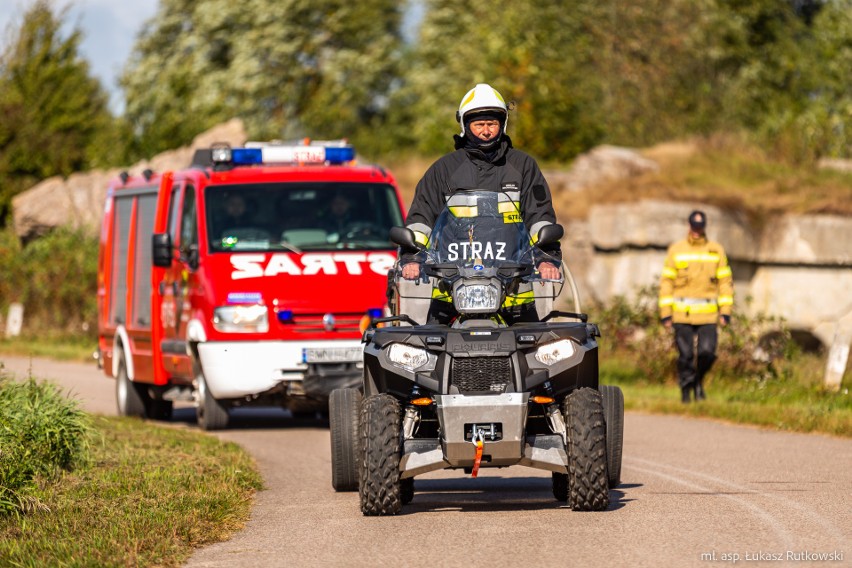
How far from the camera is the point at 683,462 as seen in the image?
11945 millimetres

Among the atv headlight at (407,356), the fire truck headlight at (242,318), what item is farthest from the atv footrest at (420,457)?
the fire truck headlight at (242,318)

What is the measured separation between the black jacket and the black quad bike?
218 millimetres

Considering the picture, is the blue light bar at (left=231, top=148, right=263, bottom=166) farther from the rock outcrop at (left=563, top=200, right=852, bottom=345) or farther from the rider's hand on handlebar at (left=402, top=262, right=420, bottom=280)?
the rock outcrop at (left=563, top=200, right=852, bottom=345)

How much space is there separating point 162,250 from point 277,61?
43.3 meters

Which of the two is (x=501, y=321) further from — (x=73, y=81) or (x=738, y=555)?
(x=73, y=81)

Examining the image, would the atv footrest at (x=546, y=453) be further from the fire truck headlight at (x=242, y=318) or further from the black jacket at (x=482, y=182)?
the fire truck headlight at (x=242, y=318)

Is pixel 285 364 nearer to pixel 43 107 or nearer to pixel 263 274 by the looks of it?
pixel 263 274

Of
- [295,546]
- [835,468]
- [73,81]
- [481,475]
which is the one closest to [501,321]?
[295,546]

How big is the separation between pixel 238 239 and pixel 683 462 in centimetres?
534

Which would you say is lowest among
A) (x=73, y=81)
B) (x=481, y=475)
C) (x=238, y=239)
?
(x=481, y=475)

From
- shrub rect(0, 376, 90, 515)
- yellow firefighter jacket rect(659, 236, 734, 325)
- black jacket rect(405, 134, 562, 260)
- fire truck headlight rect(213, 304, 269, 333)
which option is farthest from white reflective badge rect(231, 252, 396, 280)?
black jacket rect(405, 134, 562, 260)

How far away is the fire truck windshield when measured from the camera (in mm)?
15453

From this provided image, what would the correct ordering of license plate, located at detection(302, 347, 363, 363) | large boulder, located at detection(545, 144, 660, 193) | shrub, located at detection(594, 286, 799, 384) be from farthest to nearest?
large boulder, located at detection(545, 144, 660, 193), shrub, located at detection(594, 286, 799, 384), license plate, located at detection(302, 347, 363, 363)

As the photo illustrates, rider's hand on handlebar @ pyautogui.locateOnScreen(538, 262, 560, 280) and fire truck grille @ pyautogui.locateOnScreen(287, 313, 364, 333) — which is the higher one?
rider's hand on handlebar @ pyautogui.locateOnScreen(538, 262, 560, 280)
